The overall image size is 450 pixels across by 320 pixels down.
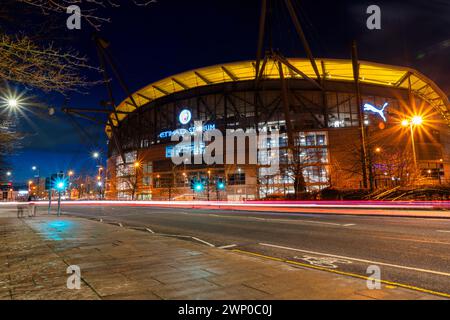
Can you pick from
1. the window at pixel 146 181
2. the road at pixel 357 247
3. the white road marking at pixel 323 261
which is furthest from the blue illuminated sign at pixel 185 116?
the white road marking at pixel 323 261

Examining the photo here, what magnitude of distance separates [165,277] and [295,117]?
5356cm

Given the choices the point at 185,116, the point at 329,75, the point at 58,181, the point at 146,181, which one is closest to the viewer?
the point at 58,181

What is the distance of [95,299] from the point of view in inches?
165

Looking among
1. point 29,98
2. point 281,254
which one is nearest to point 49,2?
point 29,98

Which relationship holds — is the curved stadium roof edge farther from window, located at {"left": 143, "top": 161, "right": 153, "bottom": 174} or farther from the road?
the road

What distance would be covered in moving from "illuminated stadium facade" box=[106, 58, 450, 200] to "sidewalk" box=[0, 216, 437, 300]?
3503cm

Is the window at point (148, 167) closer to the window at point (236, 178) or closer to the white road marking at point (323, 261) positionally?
the window at point (236, 178)

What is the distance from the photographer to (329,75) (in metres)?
56.0

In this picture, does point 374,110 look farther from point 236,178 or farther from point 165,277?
point 165,277

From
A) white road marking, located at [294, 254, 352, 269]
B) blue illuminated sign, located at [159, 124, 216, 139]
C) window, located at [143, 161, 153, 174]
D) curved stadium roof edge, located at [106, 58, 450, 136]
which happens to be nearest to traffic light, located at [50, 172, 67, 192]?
white road marking, located at [294, 254, 352, 269]

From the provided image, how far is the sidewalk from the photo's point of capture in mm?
4391

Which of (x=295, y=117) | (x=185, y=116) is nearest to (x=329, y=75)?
(x=295, y=117)
